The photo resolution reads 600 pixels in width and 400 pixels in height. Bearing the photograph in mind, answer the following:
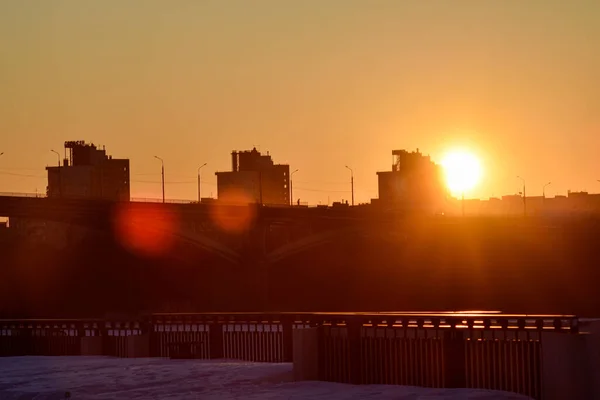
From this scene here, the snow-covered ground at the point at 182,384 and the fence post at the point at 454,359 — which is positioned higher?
the fence post at the point at 454,359

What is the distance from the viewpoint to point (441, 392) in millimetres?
24766

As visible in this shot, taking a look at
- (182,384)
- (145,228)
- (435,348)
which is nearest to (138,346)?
(182,384)

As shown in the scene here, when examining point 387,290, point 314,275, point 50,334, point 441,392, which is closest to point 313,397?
point 441,392

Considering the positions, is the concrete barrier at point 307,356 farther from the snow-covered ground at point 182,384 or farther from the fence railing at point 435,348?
the snow-covered ground at point 182,384

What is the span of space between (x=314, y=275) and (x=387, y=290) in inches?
498

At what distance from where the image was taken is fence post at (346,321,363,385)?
89.6ft

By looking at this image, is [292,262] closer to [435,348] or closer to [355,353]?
[355,353]

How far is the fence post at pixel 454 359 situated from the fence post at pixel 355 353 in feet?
8.18

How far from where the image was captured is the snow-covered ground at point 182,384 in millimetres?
25156

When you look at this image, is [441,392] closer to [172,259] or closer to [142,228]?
[142,228]

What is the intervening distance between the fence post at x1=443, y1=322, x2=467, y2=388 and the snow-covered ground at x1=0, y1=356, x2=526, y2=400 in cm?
48

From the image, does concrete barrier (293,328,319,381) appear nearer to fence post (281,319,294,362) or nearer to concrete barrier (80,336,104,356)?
fence post (281,319,294,362)

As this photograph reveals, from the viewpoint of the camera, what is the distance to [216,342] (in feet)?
123

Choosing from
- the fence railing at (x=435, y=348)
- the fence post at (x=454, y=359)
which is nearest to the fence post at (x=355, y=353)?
the fence railing at (x=435, y=348)
